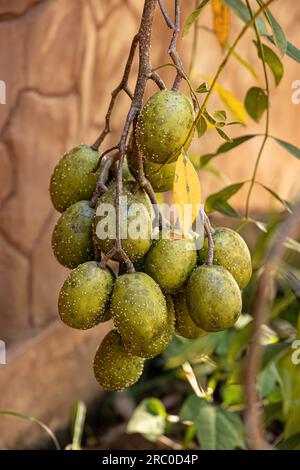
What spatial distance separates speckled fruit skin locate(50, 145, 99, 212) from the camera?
0.75 m

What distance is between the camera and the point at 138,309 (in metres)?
0.66

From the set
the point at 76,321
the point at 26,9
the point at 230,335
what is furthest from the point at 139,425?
the point at 76,321

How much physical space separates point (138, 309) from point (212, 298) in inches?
2.6

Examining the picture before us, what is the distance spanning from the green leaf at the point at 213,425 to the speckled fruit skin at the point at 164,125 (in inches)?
37.4

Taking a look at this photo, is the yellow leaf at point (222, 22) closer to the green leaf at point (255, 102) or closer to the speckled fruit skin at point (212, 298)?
the green leaf at point (255, 102)

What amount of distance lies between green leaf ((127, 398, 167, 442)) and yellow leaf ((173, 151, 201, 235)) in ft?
4.23

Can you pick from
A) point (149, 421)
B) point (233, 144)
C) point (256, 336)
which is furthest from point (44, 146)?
point (256, 336)

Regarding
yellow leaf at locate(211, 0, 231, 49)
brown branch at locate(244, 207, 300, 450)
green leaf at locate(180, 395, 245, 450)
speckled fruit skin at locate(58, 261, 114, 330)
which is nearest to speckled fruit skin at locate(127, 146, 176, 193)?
speckled fruit skin at locate(58, 261, 114, 330)

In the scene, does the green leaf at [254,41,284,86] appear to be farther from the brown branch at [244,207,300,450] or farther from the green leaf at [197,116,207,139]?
the brown branch at [244,207,300,450]

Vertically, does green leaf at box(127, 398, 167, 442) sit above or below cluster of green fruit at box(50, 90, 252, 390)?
below

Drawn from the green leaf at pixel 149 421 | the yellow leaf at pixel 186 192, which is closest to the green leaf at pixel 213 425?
the green leaf at pixel 149 421

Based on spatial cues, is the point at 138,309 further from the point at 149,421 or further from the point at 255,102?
the point at 149,421

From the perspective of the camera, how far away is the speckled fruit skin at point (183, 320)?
0.73 meters
